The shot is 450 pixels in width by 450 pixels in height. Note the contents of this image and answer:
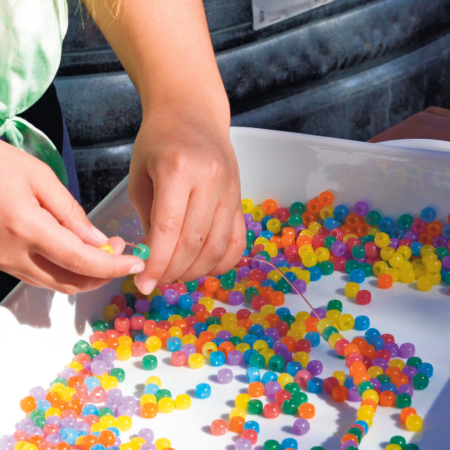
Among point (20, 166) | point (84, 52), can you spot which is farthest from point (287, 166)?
point (84, 52)

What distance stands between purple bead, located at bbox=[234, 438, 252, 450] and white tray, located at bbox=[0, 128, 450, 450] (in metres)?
0.02

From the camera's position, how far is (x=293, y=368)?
2.48ft

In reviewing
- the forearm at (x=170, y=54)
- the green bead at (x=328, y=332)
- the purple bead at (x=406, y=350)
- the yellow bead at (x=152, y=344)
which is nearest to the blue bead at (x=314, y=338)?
the green bead at (x=328, y=332)

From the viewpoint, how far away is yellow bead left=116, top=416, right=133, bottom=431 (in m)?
0.69

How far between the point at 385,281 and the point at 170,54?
0.47 metres

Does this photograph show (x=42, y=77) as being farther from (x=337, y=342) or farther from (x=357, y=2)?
(x=357, y=2)

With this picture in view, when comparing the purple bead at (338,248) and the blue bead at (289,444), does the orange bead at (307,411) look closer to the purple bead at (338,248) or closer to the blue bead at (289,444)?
the blue bead at (289,444)

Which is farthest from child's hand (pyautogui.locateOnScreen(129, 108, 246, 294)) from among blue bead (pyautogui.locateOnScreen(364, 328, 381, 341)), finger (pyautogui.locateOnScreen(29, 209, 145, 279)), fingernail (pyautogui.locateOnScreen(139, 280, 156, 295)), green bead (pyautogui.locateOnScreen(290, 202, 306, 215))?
green bead (pyautogui.locateOnScreen(290, 202, 306, 215))

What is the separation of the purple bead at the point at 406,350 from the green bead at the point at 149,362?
33 cm

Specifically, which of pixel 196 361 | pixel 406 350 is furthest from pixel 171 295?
pixel 406 350

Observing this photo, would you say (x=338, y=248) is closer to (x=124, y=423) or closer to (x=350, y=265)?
(x=350, y=265)

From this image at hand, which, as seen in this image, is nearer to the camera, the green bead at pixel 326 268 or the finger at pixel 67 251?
the finger at pixel 67 251

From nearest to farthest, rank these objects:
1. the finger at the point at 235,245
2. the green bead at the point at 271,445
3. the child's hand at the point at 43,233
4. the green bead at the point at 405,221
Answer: the child's hand at the point at 43,233 < the green bead at the point at 271,445 < the finger at the point at 235,245 < the green bead at the point at 405,221

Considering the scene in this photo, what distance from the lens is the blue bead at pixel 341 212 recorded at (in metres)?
1.01
